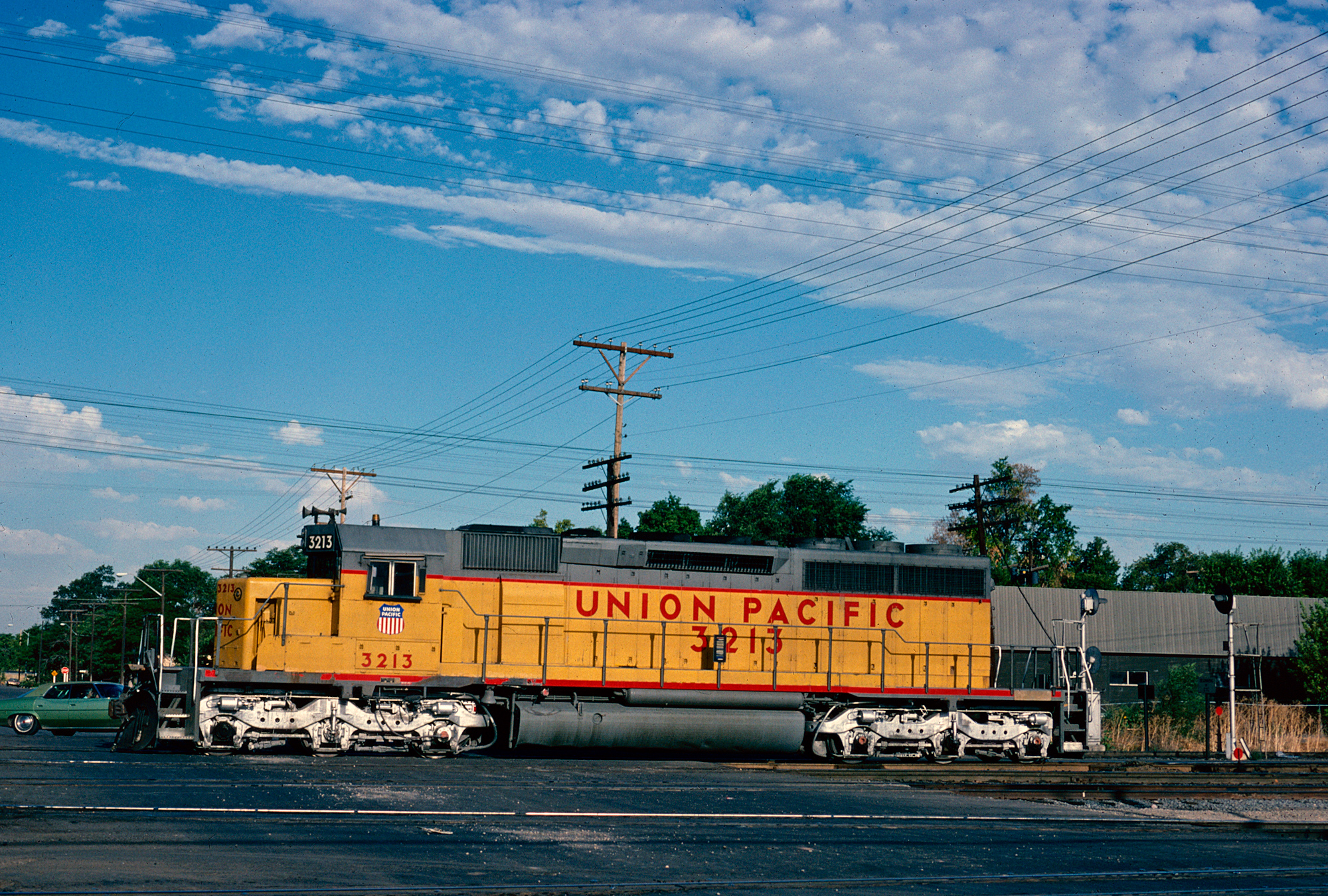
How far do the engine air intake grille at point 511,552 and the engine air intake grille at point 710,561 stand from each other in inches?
66.5

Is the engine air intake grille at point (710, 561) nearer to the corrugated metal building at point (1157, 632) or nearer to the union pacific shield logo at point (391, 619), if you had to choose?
the union pacific shield logo at point (391, 619)

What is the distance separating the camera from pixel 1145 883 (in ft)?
30.2

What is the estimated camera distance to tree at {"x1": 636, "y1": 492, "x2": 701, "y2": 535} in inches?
2726

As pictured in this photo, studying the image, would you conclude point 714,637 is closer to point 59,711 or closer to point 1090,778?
point 1090,778

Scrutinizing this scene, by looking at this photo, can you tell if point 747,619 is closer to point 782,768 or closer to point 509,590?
point 782,768

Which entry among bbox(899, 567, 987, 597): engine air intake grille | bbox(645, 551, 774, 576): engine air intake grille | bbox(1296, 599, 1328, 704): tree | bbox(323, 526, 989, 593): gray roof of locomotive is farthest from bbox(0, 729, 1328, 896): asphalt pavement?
bbox(1296, 599, 1328, 704): tree

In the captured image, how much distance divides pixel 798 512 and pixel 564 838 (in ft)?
220

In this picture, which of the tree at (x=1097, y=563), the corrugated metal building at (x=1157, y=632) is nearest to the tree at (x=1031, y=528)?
the tree at (x=1097, y=563)

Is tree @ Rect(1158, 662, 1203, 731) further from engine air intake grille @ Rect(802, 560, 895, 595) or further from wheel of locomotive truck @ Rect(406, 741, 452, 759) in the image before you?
wheel of locomotive truck @ Rect(406, 741, 452, 759)

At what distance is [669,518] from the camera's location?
6950 centimetres

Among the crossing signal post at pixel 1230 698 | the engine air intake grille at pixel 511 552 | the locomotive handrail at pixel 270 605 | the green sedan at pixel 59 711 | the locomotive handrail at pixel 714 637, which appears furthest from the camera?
the green sedan at pixel 59 711

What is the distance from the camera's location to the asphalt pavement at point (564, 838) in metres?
8.55

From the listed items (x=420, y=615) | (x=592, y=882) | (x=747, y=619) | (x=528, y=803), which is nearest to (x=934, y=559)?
(x=747, y=619)

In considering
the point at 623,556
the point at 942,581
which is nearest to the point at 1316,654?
the point at 942,581
